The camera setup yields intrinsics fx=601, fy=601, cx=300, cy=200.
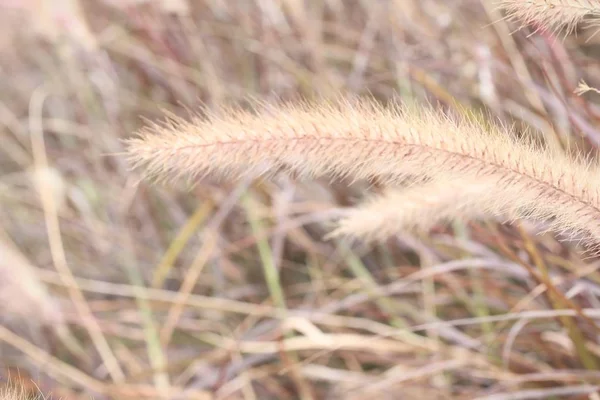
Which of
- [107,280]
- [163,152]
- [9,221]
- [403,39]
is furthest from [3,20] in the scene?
[163,152]

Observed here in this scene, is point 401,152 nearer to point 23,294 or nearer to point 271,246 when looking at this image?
point 271,246

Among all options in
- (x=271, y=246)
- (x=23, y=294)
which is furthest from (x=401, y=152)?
(x=23, y=294)

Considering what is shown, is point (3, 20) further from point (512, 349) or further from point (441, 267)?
point (512, 349)

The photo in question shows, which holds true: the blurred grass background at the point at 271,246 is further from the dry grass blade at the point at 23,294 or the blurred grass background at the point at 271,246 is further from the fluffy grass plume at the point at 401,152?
the fluffy grass plume at the point at 401,152

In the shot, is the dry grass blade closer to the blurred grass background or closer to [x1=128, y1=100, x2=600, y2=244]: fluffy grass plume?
the blurred grass background

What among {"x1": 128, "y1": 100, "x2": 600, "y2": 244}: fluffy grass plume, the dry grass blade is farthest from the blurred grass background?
{"x1": 128, "y1": 100, "x2": 600, "y2": 244}: fluffy grass plume

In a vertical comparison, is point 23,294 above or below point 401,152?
above
